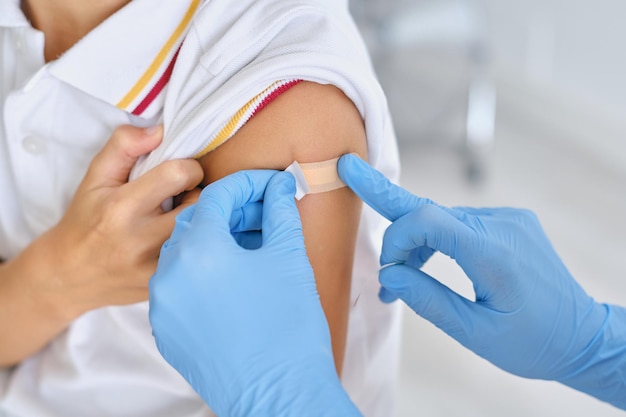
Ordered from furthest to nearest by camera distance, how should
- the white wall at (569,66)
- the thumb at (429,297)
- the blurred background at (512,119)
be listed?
the white wall at (569,66)
the blurred background at (512,119)
the thumb at (429,297)

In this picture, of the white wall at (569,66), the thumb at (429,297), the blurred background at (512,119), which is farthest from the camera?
the white wall at (569,66)

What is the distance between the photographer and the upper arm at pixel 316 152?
2.80 ft

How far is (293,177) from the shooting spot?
848 mm

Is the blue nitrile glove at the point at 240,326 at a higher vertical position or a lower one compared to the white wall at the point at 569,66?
lower

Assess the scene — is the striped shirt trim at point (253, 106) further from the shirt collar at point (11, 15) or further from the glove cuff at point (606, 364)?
the glove cuff at point (606, 364)

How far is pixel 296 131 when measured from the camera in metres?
0.85

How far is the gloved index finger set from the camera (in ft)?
2.60

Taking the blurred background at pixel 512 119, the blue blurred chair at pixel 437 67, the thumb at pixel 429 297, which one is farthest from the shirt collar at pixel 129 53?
the blue blurred chair at pixel 437 67

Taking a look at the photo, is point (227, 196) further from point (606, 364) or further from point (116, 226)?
point (606, 364)

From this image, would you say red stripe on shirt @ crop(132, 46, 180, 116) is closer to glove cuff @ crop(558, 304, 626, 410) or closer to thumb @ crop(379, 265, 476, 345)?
thumb @ crop(379, 265, 476, 345)

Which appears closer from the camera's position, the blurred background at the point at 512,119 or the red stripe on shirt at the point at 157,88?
the red stripe on shirt at the point at 157,88

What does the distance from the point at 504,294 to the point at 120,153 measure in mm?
562

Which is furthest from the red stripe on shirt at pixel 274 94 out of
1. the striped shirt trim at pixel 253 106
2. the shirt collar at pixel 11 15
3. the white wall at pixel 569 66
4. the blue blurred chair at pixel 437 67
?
the white wall at pixel 569 66

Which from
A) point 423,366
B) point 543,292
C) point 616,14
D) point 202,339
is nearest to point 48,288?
point 202,339
